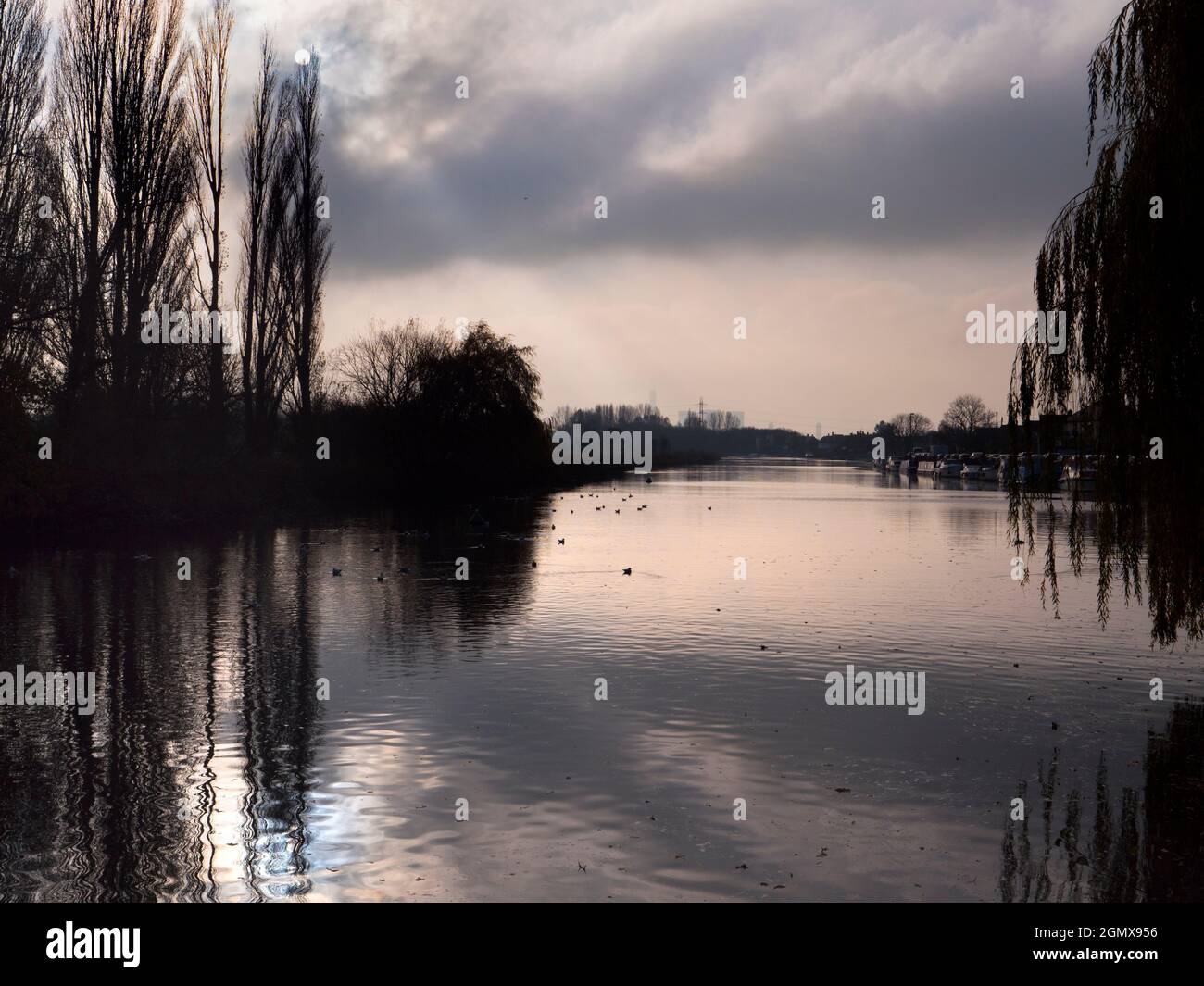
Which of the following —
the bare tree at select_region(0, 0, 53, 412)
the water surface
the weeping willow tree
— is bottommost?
the water surface

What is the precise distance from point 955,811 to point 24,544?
992 inches

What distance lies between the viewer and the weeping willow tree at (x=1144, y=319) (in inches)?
346

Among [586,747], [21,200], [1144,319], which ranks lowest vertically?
[586,747]

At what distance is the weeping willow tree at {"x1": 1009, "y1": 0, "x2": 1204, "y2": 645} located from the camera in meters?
8.80

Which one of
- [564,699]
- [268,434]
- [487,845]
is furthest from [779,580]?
[268,434]

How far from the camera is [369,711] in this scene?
33.0 feet

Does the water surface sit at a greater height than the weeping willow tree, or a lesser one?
lesser

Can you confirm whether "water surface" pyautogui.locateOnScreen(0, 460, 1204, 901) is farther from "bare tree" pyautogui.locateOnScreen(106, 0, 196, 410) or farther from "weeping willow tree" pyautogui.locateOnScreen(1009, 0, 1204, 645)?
Result: "bare tree" pyautogui.locateOnScreen(106, 0, 196, 410)

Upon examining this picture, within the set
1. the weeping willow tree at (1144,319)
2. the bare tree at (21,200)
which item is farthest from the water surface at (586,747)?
the bare tree at (21,200)

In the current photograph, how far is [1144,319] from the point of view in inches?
351

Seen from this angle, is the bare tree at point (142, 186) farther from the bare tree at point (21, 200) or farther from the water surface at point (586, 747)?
the water surface at point (586, 747)

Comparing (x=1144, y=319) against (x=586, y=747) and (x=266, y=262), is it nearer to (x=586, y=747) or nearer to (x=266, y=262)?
(x=586, y=747)

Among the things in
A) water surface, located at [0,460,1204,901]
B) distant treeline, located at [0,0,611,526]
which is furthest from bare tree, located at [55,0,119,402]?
water surface, located at [0,460,1204,901]

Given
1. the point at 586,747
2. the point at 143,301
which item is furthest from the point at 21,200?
the point at 586,747
